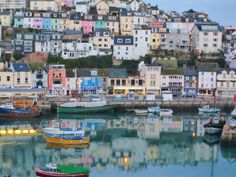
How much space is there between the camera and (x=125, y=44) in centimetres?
3659

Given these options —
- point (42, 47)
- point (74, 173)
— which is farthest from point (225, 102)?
point (74, 173)

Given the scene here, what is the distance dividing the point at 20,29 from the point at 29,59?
3659 millimetres

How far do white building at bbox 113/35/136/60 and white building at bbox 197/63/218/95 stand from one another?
4.86m

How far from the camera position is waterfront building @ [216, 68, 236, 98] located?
33156 millimetres

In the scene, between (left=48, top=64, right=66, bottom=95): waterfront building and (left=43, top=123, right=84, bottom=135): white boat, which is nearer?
(left=43, top=123, right=84, bottom=135): white boat

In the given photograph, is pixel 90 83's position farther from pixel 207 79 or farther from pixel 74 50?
pixel 207 79

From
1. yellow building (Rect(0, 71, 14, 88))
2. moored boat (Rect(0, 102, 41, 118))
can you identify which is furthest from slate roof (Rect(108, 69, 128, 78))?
moored boat (Rect(0, 102, 41, 118))

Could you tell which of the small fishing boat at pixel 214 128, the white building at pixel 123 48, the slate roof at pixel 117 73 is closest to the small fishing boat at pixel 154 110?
the slate roof at pixel 117 73

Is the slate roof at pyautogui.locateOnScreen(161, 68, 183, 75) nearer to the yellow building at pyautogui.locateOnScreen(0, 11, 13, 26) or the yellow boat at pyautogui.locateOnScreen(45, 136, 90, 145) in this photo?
the yellow building at pyautogui.locateOnScreen(0, 11, 13, 26)

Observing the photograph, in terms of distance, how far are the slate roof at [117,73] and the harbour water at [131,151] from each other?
628 centimetres

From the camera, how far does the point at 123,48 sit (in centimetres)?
3669

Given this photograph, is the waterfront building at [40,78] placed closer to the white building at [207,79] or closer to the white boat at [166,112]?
the white boat at [166,112]

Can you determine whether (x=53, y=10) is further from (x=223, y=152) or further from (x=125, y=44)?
(x=223, y=152)

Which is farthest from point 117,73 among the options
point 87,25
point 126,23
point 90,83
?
point 126,23
